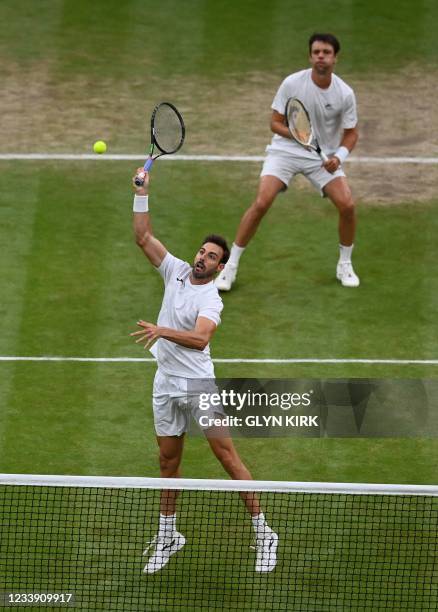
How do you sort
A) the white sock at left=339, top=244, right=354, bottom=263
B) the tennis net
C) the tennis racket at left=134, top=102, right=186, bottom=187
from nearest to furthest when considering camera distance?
the tennis net → the tennis racket at left=134, top=102, right=186, bottom=187 → the white sock at left=339, top=244, right=354, bottom=263

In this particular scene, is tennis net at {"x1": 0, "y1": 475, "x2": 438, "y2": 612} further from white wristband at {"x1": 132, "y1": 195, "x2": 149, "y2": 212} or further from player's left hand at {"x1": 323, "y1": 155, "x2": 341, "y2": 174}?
player's left hand at {"x1": 323, "y1": 155, "x2": 341, "y2": 174}

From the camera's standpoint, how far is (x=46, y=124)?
62.7 feet

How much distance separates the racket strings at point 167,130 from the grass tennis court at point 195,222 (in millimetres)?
2409

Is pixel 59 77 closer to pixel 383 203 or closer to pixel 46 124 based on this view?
pixel 46 124

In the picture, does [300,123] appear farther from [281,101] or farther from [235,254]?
[235,254]

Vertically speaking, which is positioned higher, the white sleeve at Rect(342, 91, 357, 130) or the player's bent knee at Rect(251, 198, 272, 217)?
the white sleeve at Rect(342, 91, 357, 130)

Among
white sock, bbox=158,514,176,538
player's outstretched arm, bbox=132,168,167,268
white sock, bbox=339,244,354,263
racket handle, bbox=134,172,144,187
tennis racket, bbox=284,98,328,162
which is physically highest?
racket handle, bbox=134,172,144,187

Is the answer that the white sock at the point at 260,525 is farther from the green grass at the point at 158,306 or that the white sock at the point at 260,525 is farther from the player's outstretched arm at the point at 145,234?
the player's outstretched arm at the point at 145,234

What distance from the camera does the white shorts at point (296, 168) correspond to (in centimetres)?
1587

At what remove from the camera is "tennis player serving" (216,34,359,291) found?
15.8 meters

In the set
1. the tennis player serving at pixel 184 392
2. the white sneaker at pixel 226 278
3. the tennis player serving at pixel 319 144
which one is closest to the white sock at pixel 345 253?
the tennis player serving at pixel 319 144

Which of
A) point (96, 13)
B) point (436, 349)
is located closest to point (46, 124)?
point (96, 13)

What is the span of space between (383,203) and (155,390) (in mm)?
6638

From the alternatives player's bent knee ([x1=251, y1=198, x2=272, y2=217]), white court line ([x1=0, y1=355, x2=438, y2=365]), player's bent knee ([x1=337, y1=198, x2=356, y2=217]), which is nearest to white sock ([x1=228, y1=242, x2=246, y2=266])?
player's bent knee ([x1=251, y1=198, x2=272, y2=217])
